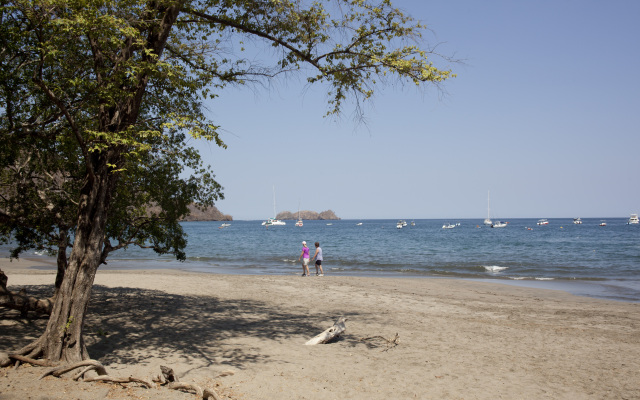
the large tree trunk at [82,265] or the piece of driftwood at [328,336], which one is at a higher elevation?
the large tree trunk at [82,265]

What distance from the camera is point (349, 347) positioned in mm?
9555

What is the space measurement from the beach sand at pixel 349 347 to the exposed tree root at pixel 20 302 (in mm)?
395

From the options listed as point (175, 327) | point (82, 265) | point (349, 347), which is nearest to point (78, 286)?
point (82, 265)

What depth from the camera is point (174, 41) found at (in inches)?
401

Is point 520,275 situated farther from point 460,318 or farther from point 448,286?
point 460,318

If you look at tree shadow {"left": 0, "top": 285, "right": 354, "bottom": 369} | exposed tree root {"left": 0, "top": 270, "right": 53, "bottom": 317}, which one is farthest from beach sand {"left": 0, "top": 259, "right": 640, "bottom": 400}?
exposed tree root {"left": 0, "top": 270, "right": 53, "bottom": 317}

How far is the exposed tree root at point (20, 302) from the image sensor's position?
8.97 metres

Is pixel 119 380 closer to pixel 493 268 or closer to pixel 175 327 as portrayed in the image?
pixel 175 327

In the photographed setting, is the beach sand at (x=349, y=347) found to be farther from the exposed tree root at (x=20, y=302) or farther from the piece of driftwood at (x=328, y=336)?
the exposed tree root at (x=20, y=302)

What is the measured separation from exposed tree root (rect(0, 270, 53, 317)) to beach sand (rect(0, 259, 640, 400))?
1.29 feet

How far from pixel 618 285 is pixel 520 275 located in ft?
18.1

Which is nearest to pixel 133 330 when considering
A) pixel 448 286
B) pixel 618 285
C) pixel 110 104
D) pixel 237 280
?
pixel 110 104

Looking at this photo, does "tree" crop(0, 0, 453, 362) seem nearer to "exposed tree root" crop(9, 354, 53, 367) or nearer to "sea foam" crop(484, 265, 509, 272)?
"exposed tree root" crop(9, 354, 53, 367)

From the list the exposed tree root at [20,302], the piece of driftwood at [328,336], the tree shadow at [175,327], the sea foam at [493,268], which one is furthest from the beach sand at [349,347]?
the sea foam at [493,268]
